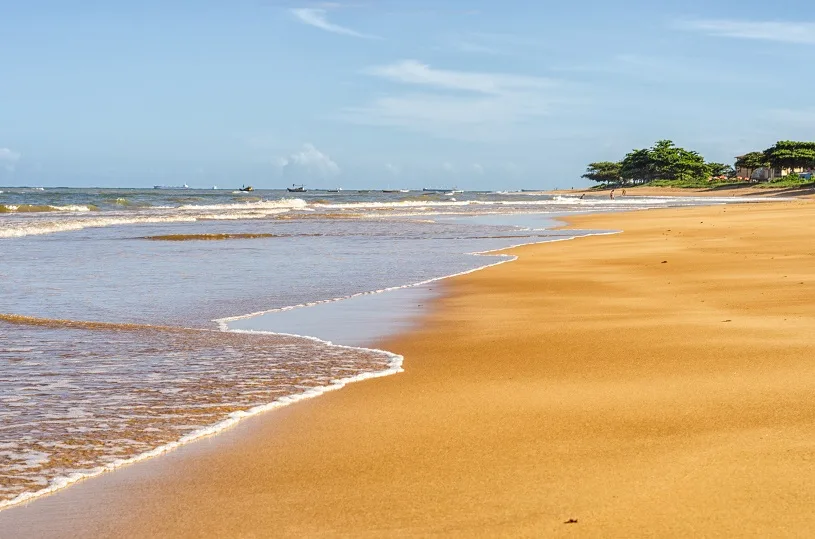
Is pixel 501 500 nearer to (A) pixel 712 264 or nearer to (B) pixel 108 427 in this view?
(B) pixel 108 427

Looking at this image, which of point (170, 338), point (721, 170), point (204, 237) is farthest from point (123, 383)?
point (721, 170)

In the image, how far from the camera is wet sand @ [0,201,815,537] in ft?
12.0

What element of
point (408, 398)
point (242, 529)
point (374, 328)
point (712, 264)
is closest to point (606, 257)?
point (712, 264)

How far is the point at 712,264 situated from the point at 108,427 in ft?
37.9

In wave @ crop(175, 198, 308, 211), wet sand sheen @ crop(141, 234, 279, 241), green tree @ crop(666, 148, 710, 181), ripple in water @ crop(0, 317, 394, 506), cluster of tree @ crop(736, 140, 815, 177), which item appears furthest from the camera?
green tree @ crop(666, 148, 710, 181)

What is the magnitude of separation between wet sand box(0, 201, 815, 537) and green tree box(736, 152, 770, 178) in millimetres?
116313

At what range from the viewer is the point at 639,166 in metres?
151

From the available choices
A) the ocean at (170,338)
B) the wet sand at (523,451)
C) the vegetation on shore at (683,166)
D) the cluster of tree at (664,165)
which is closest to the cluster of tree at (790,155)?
the vegetation on shore at (683,166)

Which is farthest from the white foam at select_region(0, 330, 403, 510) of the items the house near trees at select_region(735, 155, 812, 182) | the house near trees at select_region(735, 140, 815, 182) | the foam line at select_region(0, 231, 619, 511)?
the house near trees at select_region(735, 155, 812, 182)

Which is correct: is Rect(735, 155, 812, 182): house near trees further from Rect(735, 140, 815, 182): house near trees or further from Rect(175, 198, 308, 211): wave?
Rect(175, 198, 308, 211): wave

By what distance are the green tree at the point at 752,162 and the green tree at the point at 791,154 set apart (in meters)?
5.74

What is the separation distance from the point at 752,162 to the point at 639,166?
25688mm

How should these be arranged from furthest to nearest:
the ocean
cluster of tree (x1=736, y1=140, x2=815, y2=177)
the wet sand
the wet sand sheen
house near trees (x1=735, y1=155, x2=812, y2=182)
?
1. house near trees (x1=735, y1=155, x2=812, y2=182)
2. cluster of tree (x1=736, y1=140, x2=815, y2=177)
3. the wet sand sheen
4. the ocean
5. the wet sand

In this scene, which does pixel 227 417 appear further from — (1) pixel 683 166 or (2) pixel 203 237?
(1) pixel 683 166
